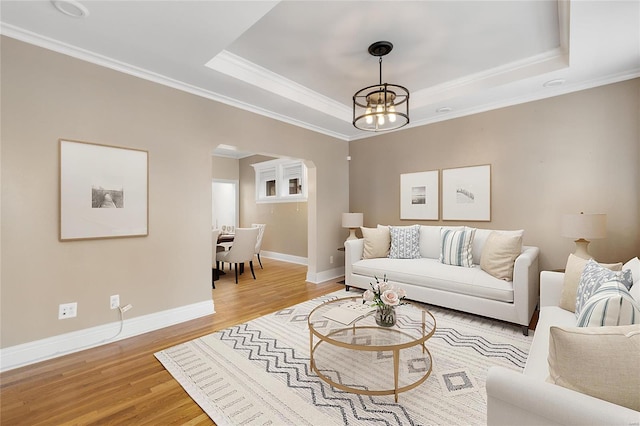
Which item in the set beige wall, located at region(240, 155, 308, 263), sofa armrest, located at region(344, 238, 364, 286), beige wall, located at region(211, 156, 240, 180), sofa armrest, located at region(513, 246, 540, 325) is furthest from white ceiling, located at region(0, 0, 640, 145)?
beige wall, located at region(211, 156, 240, 180)

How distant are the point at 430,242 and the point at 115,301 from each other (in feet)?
12.6

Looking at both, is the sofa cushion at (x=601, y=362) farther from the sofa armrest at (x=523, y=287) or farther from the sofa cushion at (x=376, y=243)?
the sofa cushion at (x=376, y=243)

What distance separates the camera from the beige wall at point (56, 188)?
88.8 inches

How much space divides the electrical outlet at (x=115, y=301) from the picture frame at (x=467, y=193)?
419 cm

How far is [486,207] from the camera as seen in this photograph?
12.7 feet

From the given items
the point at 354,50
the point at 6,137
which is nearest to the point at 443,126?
the point at 354,50

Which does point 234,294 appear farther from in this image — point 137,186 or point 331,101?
point 331,101

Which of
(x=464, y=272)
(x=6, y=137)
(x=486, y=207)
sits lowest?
(x=464, y=272)

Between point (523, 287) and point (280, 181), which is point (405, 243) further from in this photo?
point (280, 181)

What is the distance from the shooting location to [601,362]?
36.7 inches

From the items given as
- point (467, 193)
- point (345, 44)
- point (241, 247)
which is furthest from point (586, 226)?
point (241, 247)

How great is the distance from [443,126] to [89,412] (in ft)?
15.9

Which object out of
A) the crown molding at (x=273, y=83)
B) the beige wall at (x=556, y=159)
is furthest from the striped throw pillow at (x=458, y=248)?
the crown molding at (x=273, y=83)

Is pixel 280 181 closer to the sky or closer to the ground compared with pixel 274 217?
closer to the sky
